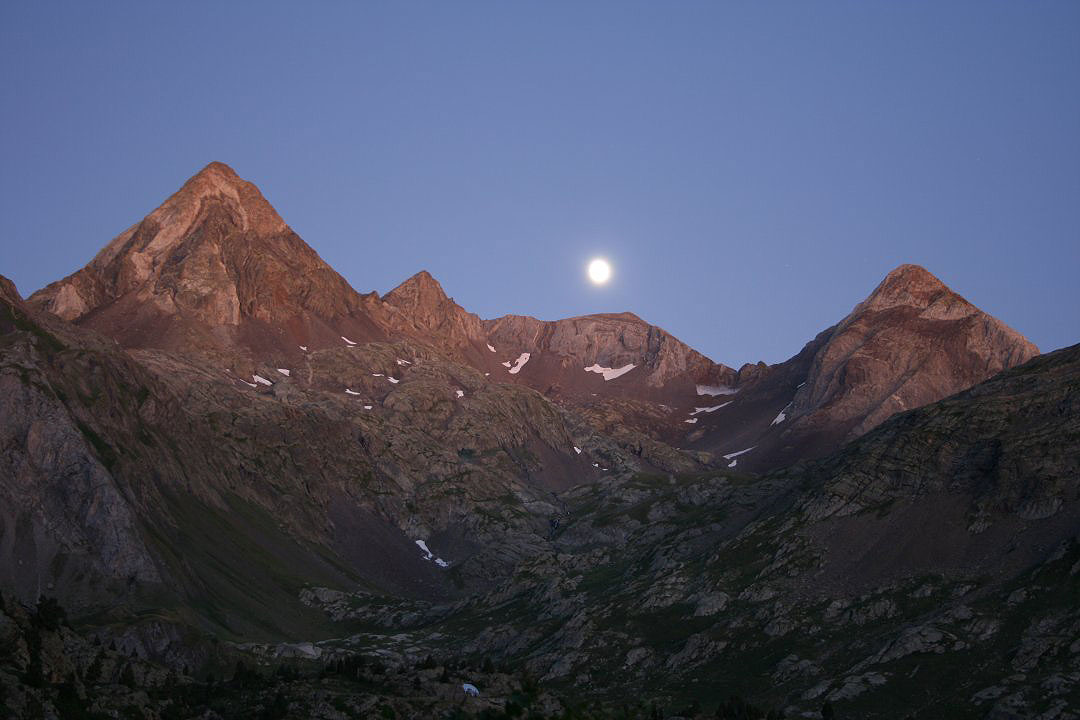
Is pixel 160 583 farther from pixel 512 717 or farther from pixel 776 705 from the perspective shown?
pixel 512 717

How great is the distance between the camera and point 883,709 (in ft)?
390

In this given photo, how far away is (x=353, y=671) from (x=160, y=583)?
118m

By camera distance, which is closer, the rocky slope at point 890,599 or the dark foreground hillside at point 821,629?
the dark foreground hillside at point 821,629

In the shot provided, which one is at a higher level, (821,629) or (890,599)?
(890,599)

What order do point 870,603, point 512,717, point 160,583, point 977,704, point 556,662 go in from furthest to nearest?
point 160,583
point 556,662
point 870,603
point 977,704
point 512,717

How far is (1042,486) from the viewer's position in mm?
157750

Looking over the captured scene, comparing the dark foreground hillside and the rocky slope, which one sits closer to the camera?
the dark foreground hillside

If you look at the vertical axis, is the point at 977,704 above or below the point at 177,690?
below

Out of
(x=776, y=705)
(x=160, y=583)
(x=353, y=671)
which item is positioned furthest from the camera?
(x=160, y=583)

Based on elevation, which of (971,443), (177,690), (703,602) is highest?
(971,443)

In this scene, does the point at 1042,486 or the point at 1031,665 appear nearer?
the point at 1031,665

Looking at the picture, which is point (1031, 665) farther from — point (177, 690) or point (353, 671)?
point (177, 690)

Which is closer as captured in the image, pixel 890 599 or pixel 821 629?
pixel 821 629

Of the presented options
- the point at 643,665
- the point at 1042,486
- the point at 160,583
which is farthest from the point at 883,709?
the point at 160,583
